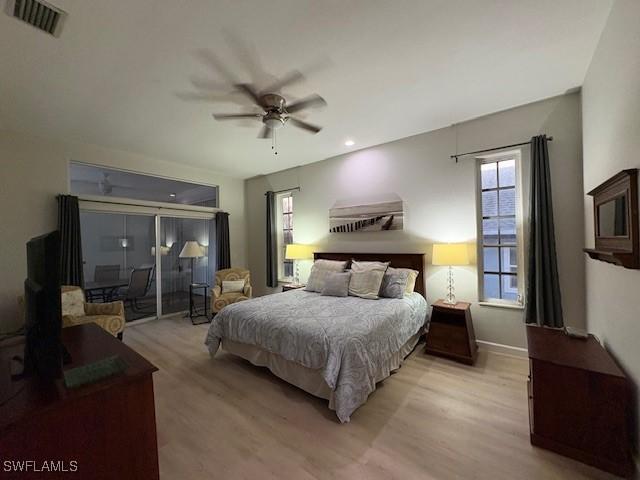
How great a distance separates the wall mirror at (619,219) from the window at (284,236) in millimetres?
4327

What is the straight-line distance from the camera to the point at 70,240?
3.66m

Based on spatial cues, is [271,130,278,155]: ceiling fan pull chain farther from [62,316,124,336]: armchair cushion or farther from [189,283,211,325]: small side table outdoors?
[62,316,124,336]: armchair cushion

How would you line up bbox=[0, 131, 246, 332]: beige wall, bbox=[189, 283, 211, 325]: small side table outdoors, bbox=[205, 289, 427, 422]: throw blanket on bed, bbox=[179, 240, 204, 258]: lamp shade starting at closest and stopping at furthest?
bbox=[205, 289, 427, 422]: throw blanket on bed < bbox=[0, 131, 246, 332]: beige wall < bbox=[189, 283, 211, 325]: small side table outdoors < bbox=[179, 240, 204, 258]: lamp shade

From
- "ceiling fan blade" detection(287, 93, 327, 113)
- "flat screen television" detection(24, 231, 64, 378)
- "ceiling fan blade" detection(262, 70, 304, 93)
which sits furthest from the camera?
"ceiling fan blade" detection(262, 70, 304, 93)

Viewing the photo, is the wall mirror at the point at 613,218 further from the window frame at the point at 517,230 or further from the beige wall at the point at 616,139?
the window frame at the point at 517,230

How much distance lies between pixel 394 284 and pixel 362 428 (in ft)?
5.49

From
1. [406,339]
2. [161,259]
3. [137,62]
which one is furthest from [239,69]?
[161,259]

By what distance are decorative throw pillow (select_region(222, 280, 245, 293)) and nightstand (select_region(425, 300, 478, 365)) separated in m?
3.06

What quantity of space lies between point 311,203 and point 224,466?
3839 millimetres

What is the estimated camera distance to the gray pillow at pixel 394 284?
3.23 meters

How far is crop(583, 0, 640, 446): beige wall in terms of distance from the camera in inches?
58.1

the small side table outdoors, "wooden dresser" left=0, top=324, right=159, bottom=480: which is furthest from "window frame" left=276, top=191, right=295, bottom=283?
"wooden dresser" left=0, top=324, right=159, bottom=480

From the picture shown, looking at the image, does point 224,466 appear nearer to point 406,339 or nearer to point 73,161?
point 406,339

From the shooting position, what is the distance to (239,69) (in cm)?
225
